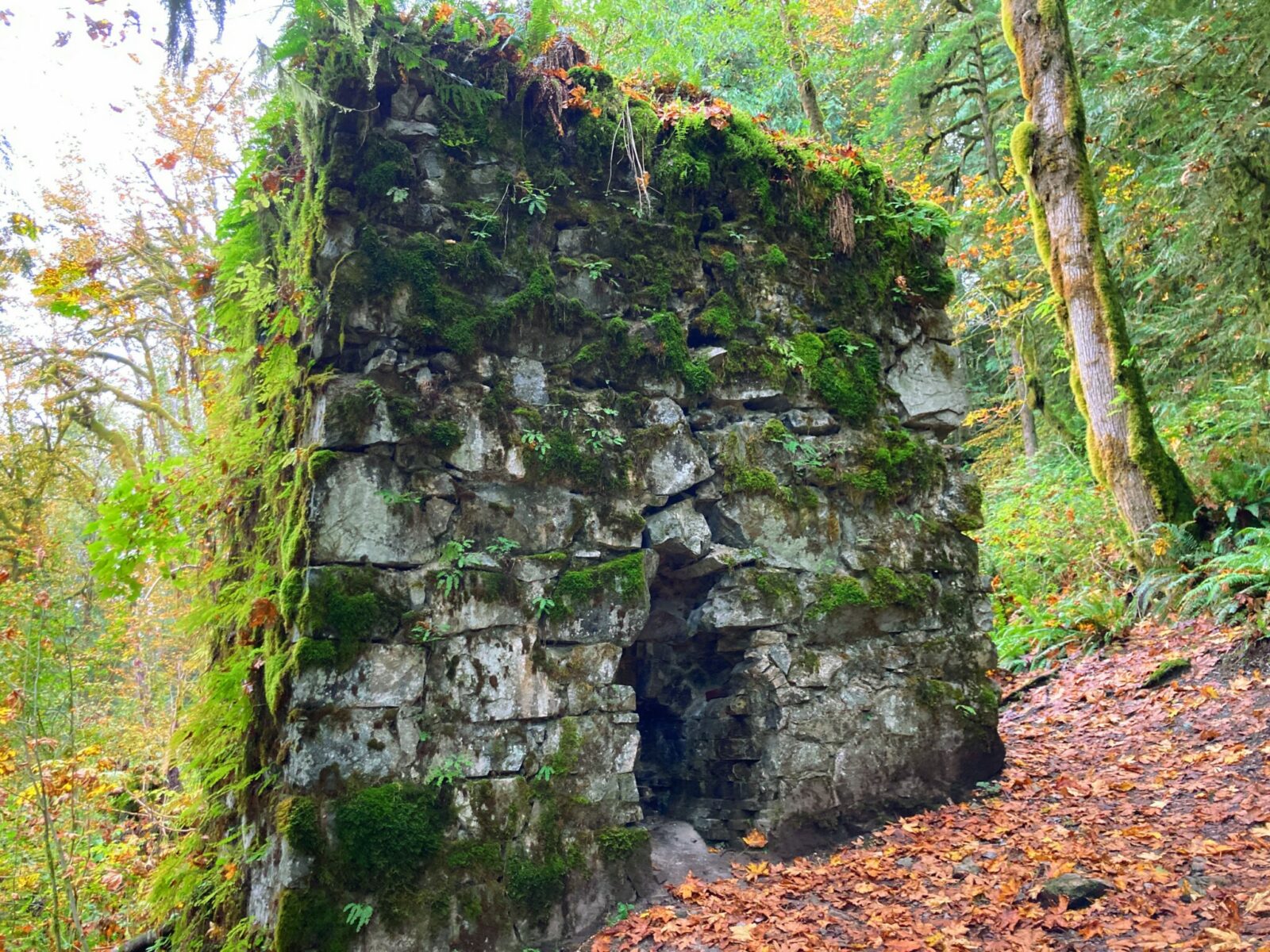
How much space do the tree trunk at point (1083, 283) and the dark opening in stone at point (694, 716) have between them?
4.90m

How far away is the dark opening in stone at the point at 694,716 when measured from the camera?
4.82 meters

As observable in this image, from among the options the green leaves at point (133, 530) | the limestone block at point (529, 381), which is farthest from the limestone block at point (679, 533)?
the green leaves at point (133, 530)

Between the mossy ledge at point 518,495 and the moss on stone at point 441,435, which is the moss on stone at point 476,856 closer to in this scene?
the mossy ledge at point 518,495

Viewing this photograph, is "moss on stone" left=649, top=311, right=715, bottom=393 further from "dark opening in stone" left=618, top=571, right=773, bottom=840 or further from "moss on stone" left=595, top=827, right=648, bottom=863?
"moss on stone" left=595, top=827, right=648, bottom=863

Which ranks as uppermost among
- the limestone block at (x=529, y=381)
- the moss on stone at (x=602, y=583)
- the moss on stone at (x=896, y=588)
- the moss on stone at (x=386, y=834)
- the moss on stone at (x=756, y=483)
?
the limestone block at (x=529, y=381)

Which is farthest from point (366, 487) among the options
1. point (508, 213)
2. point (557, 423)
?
point (508, 213)

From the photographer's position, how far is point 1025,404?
13.2 metres

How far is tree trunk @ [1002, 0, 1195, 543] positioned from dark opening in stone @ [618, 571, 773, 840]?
16.1ft

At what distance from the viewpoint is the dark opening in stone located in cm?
482

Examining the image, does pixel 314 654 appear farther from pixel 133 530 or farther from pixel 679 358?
pixel 679 358

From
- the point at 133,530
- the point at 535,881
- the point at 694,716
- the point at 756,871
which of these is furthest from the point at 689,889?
the point at 133,530

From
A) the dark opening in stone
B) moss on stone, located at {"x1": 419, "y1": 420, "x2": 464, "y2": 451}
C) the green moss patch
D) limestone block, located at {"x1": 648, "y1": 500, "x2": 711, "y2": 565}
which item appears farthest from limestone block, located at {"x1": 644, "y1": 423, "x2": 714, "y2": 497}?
the green moss patch

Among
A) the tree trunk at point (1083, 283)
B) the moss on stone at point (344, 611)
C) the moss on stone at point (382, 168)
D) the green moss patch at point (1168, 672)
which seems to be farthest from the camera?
the tree trunk at point (1083, 283)

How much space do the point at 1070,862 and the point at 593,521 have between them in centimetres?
307
